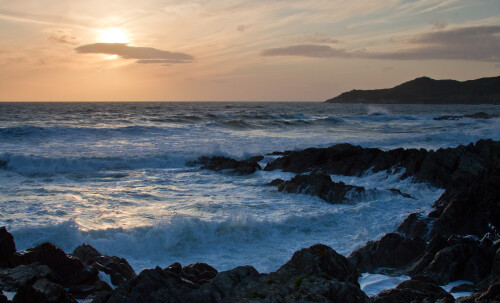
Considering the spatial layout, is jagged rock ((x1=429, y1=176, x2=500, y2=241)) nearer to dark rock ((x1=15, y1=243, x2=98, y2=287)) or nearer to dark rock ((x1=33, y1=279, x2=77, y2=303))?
dark rock ((x1=15, y1=243, x2=98, y2=287))

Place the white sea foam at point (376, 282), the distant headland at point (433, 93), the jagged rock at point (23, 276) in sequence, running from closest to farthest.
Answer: the jagged rock at point (23, 276) < the white sea foam at point (376, 282) < the distant headland at point (433, 93)

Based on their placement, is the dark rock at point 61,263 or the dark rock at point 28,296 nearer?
the dark rock at point 28,296

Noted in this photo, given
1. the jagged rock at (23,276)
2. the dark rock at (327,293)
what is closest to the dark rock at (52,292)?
the jagged rock at (23,276)

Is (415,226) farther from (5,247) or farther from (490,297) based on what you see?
(5,247)

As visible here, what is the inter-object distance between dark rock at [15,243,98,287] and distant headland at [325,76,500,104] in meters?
149

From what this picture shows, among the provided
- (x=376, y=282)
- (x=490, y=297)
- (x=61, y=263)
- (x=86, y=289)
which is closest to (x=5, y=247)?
(x=61, y=263)

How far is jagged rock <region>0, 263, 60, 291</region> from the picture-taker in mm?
4752

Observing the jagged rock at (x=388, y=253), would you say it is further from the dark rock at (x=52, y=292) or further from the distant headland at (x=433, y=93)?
the distant headland at (x=433, y=93)

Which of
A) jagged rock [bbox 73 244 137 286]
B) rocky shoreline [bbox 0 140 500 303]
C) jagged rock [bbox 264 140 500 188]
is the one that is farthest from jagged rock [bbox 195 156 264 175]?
jagged rock [bbox 73 244 137 286]

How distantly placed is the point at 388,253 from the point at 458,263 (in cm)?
122

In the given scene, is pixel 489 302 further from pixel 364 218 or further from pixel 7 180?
pixel 7 180

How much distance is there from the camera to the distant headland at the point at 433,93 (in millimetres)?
146250

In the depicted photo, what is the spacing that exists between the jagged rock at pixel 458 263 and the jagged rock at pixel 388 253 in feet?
1.44

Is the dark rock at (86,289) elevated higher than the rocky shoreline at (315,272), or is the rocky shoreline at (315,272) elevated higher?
the rocky shoreline at (315,272)
